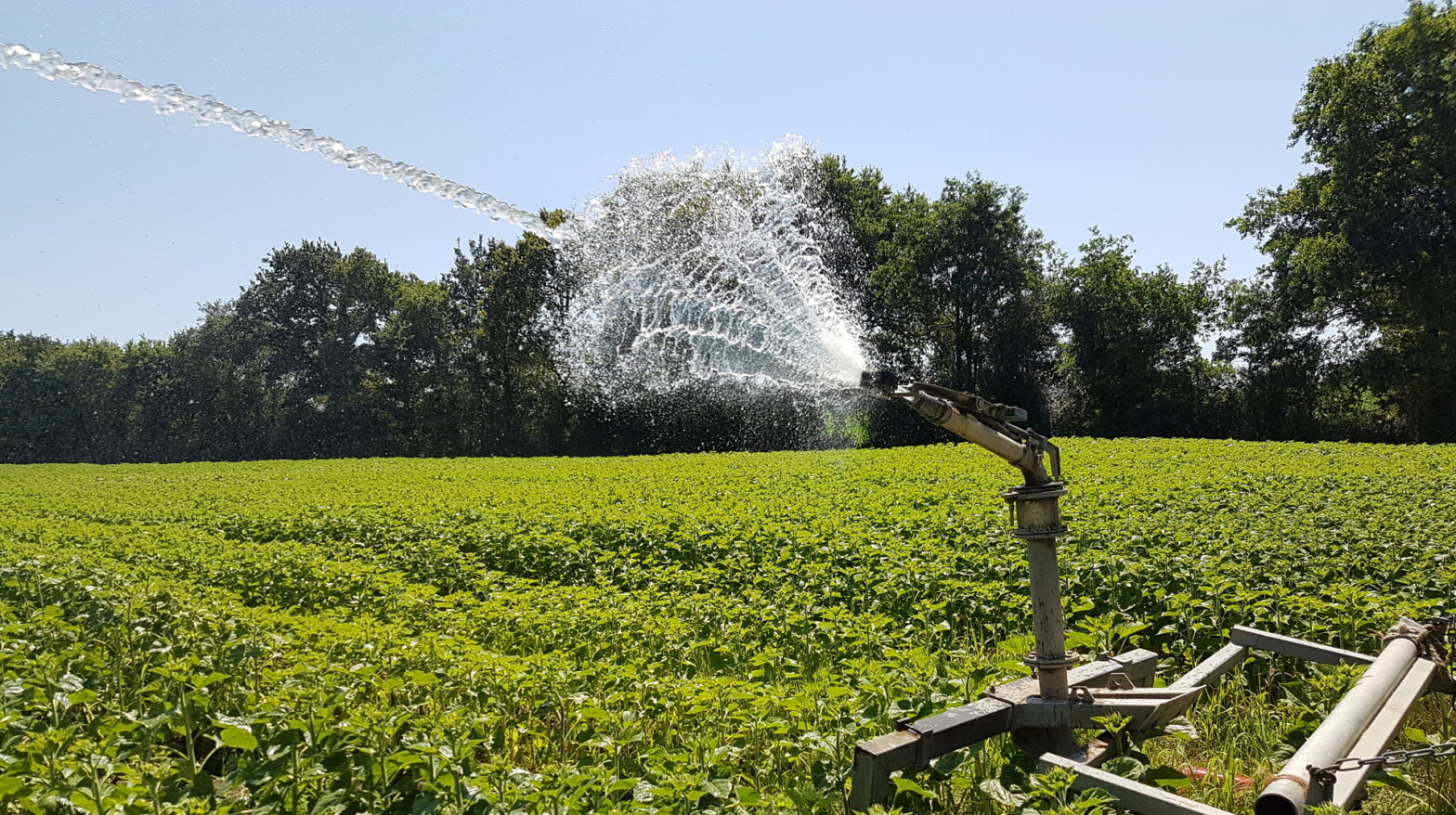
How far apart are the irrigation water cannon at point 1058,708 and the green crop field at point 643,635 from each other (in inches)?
5.5

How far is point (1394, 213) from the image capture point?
2281 cm

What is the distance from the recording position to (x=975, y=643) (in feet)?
16.6

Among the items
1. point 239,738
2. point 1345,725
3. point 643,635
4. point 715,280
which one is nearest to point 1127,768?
point 1345,725

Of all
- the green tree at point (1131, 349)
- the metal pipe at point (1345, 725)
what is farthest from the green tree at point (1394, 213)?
the metal pipe at point (1345, 725)

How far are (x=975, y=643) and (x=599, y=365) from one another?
28.8m

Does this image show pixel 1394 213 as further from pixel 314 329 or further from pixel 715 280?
pixel 314 329

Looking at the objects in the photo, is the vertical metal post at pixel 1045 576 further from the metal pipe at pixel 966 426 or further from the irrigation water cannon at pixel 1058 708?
the metal pipe at pixel 966 426

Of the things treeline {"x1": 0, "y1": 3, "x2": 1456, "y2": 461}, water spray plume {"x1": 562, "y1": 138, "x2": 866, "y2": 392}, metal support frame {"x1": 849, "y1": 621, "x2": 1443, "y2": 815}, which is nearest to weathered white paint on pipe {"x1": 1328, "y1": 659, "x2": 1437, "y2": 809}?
metal support frame {"x1": 849, "y1": 621, "x2": 1443, "y2": 815}

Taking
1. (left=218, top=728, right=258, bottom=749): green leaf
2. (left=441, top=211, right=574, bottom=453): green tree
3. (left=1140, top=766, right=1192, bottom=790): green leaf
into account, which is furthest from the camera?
(left=441, top=211, right=574, bottom=453): green tree

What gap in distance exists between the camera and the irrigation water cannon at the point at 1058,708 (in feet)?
7.69

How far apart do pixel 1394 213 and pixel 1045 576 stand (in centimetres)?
2646

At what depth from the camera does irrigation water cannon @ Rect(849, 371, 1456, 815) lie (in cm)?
234

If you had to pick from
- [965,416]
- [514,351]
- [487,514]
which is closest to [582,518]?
[487,514]

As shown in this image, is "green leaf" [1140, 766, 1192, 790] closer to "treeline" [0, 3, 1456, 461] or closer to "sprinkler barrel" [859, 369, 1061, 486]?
"sprinkler barrel" [859, 369, 1061, 486]
